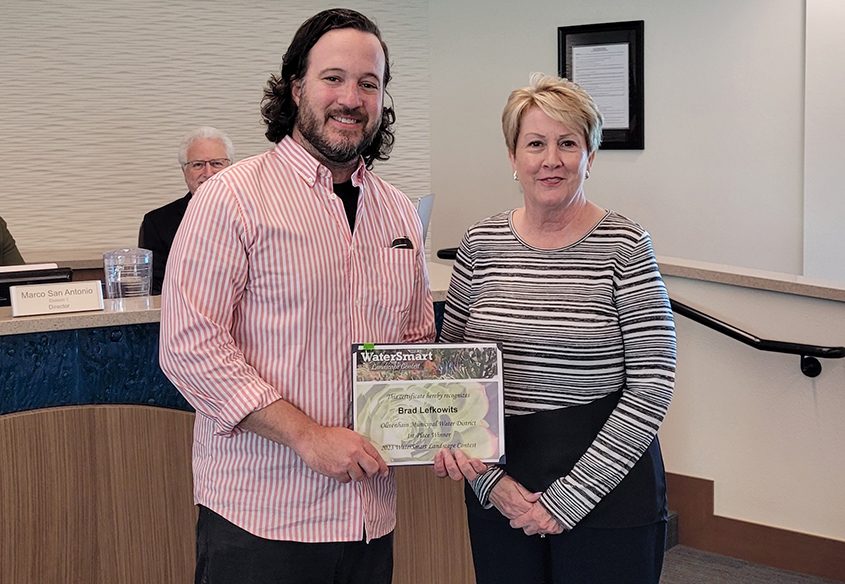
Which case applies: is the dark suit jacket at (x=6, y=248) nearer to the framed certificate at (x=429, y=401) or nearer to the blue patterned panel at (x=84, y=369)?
the blue patterned panel at (x=84, y=369)

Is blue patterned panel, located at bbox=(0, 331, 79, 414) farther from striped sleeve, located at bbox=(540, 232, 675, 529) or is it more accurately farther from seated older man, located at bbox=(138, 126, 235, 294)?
seated older man, located at bbox=(138, 126, 235, 294)

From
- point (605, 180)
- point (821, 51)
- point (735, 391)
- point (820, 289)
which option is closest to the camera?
point (820, 289)

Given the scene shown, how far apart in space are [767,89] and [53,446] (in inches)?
163

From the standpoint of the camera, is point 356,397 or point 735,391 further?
point 735,391

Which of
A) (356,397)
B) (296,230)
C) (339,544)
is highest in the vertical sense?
(296,230)

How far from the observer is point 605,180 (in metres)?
6.06

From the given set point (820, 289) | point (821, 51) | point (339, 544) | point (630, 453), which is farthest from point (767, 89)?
point (339, 544)

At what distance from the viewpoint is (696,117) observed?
223 inches

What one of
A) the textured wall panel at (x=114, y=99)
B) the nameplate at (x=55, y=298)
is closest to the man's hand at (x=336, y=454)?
the nameplate at (x=55, y=298)

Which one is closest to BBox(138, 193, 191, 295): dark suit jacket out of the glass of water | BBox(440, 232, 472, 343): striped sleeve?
the glass of water

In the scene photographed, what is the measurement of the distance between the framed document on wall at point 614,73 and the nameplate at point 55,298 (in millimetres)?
3844

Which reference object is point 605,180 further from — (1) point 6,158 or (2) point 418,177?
(1) point 6,158

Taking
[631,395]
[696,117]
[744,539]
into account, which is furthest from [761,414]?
[696,117]

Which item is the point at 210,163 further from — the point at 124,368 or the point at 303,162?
the point at 303,162
